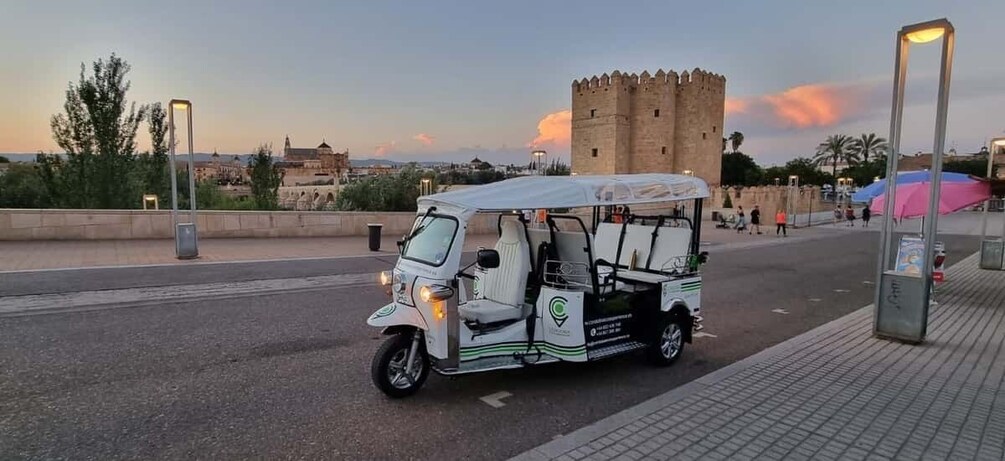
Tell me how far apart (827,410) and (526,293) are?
9.92ft

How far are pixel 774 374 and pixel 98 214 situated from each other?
59.4 ft

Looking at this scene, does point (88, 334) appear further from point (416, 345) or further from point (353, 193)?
point (353, 193)

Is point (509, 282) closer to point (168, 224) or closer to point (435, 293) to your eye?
point (435, 293)

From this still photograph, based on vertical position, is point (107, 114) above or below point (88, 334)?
above

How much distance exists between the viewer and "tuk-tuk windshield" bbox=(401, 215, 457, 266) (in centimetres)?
487

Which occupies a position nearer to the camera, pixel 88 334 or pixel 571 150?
pixel 88 334

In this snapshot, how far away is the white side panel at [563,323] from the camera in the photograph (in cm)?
517

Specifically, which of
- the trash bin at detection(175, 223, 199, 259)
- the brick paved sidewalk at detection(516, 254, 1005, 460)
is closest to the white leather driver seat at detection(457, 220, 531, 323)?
the brick paved sidewalk at detection(516, 254, 1005, 460)

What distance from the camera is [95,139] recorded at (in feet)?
62.2

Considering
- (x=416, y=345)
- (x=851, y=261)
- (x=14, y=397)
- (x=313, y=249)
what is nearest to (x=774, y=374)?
(x=416, y=345)

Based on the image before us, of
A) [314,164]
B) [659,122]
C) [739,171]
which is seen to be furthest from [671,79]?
[314,164]

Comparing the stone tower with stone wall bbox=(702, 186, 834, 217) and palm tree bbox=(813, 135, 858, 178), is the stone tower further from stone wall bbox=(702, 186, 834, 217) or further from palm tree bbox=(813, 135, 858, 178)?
palm tree bbox=(813, 135, 858, 178)

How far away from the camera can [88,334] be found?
669 cm

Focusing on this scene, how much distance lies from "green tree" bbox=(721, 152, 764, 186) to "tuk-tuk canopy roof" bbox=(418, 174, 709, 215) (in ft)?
272
